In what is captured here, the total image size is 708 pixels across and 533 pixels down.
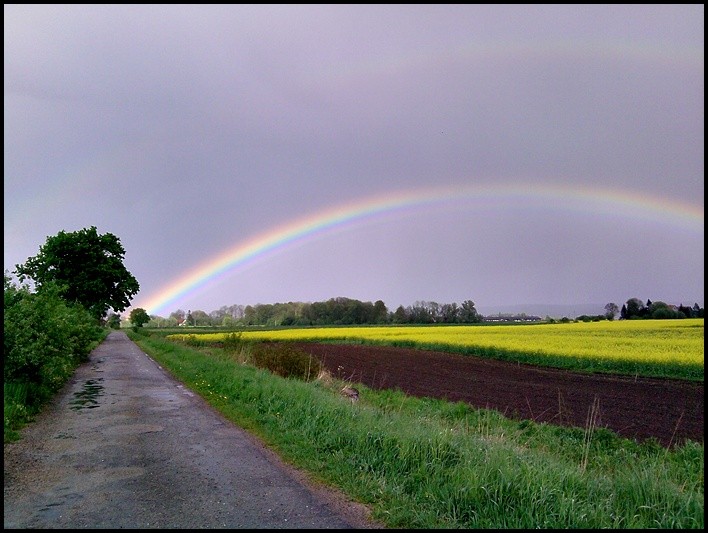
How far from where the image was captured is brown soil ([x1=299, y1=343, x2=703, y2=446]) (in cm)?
1215

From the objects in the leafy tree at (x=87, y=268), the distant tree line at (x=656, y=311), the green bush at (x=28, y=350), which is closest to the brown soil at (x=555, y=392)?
the green bush at (x=28, y=350)

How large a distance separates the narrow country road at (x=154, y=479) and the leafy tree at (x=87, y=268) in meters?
28.9

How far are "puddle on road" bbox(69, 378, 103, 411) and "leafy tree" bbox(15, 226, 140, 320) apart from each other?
2119cm

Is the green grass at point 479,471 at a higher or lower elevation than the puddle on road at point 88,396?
higher

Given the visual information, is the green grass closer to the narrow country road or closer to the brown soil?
the narrow country road

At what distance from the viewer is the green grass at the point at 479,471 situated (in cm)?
502

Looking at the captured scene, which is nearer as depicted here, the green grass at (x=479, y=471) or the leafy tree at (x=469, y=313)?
the green grass at (x=479, y=471)

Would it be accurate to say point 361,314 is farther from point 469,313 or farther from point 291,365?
point 291,365

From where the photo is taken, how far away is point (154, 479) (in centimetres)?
646

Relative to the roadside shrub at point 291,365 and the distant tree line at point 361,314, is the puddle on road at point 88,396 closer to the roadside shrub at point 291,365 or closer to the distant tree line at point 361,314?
the roadside shrub at point 291,365

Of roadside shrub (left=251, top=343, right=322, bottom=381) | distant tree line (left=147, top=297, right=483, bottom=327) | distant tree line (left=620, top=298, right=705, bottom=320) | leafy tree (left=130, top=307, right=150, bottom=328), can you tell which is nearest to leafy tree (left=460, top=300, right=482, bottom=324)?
distant tree line (left=147, top=297, right=483, bottom=327)

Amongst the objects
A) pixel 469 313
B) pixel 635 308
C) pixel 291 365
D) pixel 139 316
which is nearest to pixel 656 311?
pixel 635 308

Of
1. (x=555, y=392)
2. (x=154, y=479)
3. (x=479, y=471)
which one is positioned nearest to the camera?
(x=479, y=471)

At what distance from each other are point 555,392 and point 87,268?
3345cm
